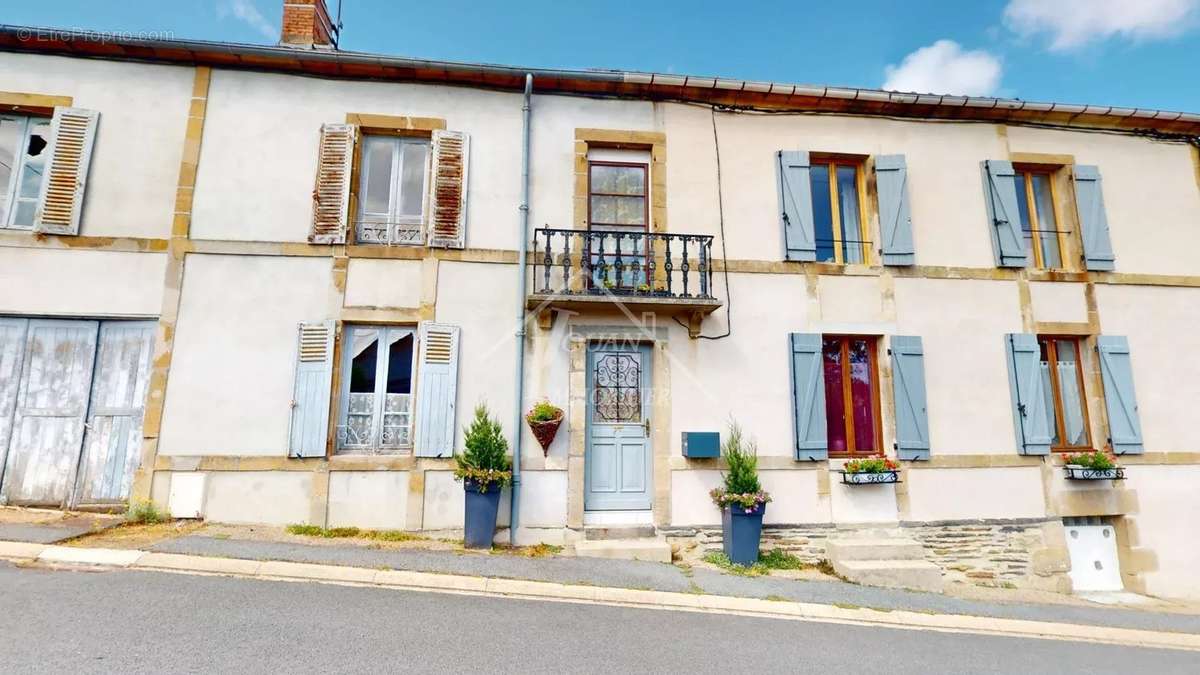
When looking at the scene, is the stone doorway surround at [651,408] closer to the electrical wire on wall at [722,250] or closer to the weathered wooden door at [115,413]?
the electrical wire on wall at [722,250]

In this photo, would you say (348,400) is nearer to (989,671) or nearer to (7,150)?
(7,150)

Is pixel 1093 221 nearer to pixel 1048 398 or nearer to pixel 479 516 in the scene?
pixel 1048 398

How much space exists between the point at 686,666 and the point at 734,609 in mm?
1213

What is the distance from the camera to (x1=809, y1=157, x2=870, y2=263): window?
24.4ft

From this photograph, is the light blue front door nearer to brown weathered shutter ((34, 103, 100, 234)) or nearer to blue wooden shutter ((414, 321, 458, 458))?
blue wooden shutter ((414, 321, 458, 458))

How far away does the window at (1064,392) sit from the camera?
7.31 m

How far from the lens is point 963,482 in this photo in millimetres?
6910

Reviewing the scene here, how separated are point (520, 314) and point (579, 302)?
0.69 metres

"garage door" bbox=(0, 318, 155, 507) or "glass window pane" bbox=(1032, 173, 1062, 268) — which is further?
"glass window pane" bbox=(1032, 173, 1062, 268)

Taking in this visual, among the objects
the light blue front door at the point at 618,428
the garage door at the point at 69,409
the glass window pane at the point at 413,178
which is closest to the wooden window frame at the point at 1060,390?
the light blue front door at the point at 618,428

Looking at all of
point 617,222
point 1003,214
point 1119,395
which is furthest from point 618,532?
point 1119,395

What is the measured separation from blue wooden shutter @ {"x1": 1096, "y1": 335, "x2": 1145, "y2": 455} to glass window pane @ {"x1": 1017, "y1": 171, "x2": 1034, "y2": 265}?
4.61 feet

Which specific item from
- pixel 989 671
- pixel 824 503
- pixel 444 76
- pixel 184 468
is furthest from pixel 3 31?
pixel 989 671

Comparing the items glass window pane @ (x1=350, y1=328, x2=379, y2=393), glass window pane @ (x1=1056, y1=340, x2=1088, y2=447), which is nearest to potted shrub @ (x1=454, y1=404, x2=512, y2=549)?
glass window pane @ (x1=350, y1=328, x2=379, y2=393)
